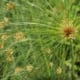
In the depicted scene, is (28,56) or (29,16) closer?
(28,56)

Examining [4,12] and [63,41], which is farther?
[4,12]

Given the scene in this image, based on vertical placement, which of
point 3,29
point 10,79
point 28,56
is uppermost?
point 3,29

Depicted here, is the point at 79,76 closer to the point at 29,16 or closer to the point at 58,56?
the point at 58,56

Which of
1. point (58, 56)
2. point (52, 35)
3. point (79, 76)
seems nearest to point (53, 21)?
point (52, 35)

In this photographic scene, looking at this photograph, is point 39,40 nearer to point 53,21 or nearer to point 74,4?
point 53,21

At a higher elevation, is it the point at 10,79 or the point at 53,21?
the point at 53,21

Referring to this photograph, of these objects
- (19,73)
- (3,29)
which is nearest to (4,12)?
(3,29)
